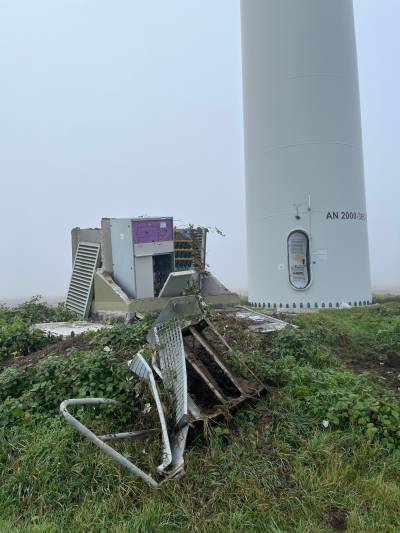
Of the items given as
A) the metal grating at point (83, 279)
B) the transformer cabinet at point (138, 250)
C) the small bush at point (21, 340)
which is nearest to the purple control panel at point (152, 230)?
the transformer cabinet at point (138, 250)

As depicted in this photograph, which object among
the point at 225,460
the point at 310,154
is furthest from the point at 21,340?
the point at 310,154

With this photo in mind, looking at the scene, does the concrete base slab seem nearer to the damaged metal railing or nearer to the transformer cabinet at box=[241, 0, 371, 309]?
the damaged metal railing

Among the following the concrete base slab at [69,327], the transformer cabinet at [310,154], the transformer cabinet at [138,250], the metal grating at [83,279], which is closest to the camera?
the concrete base slab at [69,327]

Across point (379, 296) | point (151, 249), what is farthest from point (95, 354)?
point (379, 296)

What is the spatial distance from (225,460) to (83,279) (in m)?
5.86

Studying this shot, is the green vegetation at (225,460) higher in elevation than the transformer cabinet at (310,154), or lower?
lower

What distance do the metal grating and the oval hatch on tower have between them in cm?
458

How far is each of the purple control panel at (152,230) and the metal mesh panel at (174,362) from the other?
11.5ft

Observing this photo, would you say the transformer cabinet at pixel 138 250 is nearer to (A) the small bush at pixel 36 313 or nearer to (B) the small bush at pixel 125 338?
(A) the small bush at pixel 36 313

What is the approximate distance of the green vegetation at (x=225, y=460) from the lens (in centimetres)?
257

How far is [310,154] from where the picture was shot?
10633mm

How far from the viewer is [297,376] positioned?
395 centimetres

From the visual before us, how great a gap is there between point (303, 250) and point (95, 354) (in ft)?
25.1

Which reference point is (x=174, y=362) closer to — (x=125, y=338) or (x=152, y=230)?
(x=125, y=338)
